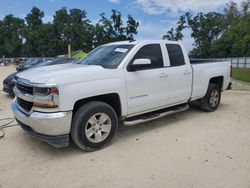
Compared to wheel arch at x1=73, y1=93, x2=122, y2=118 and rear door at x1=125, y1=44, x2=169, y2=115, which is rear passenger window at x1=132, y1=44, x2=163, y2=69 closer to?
rear door at x1=125, y1=44, x2=169, y2=115

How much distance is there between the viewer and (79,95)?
164 inches

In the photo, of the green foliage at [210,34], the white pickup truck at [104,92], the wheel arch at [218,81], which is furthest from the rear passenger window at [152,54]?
the green foliage at [210,34]

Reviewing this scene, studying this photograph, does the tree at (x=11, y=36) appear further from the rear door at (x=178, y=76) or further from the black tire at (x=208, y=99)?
the rear door at (x=178, y=76)

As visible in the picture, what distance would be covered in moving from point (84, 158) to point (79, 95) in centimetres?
104

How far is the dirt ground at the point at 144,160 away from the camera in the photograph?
3.57 meters

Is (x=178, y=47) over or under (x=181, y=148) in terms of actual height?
over

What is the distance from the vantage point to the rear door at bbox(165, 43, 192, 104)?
224 inches

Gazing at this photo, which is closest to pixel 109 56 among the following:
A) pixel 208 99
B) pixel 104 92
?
pixel 104 92

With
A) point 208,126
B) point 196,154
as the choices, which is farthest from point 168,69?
point 196,154

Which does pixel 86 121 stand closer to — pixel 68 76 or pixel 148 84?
pixel 68 76

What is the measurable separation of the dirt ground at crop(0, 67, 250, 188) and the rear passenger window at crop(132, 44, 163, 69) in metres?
1.41

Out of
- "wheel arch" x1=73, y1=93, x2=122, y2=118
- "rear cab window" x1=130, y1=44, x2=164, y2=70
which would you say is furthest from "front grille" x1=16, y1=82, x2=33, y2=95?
"rear cab window" x1=130, y1=44, x2=164, y2=70

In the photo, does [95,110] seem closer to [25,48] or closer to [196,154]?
[196,154]

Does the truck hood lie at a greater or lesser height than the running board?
greater
